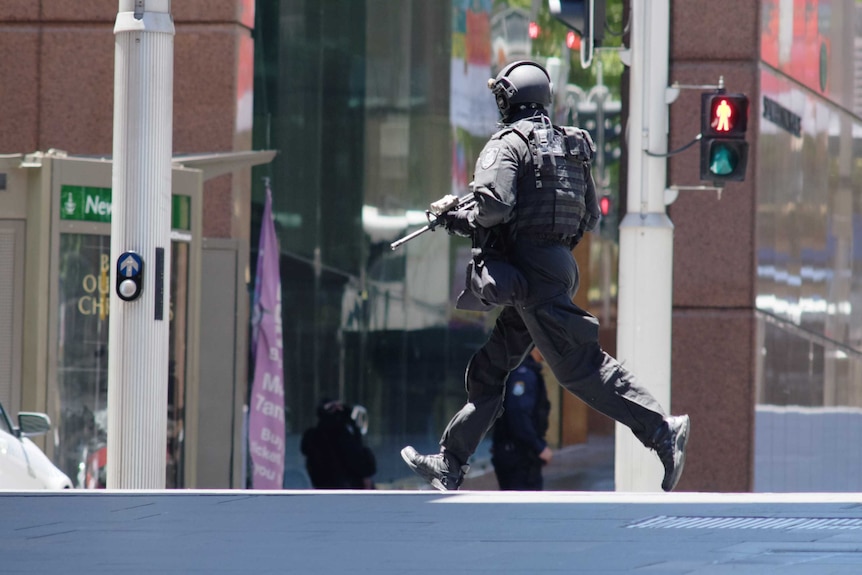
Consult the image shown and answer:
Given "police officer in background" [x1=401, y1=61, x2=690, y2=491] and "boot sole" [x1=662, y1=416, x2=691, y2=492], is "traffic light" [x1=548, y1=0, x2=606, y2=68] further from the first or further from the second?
"boot sole" [x1=662, y1=416, x2=691, y2=492]

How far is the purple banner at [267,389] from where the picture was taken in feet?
39.9

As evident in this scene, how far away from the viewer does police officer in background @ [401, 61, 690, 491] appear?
7.12m

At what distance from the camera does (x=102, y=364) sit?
10.5m

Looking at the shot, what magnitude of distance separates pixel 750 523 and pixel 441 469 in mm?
1956

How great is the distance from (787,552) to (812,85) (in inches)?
396

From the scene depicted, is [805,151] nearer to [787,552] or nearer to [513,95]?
[513,95]

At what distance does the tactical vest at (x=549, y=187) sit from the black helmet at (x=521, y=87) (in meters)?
0.13

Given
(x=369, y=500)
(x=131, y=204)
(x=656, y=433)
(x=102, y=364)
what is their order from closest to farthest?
(x=369, y=500) → (x=656, y=433) → (x=131, y=204) → (x=102, y=364)

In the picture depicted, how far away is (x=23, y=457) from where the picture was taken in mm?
8938

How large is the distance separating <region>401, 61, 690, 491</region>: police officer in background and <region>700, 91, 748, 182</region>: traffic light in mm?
3642

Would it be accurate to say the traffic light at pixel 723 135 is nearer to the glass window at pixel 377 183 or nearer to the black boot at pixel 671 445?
the glass window at pixel 377 183

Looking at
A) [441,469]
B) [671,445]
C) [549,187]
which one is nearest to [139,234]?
[441,469]

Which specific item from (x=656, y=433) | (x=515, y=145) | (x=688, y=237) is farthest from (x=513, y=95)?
(x=688, y=237)

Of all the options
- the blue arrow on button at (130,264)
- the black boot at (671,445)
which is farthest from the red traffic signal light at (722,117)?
the black boot at (671,445)
